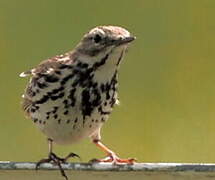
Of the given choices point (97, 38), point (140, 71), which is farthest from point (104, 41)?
point (140, 71)

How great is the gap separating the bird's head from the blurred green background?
4.63 feet

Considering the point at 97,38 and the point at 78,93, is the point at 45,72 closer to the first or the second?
the point at 78,93

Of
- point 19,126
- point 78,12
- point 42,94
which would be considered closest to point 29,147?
point 19,126

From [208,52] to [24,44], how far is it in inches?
35.5

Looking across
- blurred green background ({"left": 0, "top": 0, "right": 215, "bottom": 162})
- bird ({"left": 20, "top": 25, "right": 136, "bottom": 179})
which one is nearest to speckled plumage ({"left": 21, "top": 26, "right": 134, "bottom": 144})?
bird ({"left": 20, "top": 25, "right": 136, "bottom": 179})

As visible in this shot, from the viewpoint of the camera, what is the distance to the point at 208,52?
618cm

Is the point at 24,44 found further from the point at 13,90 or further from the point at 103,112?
the point at 103,112

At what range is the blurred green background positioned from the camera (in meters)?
5.43

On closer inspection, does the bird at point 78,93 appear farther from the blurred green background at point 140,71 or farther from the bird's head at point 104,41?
the blurred green background at point 140,71

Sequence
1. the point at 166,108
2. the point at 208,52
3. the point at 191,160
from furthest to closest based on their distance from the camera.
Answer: the point at 208,52 < the point at 166,108 < the point at 191,160

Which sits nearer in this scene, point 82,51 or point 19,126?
point 82,51

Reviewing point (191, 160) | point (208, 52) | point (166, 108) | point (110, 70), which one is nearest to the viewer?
point (110, 70)

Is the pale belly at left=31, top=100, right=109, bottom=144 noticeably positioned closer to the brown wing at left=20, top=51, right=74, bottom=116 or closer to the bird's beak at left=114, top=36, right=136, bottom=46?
the brown wing at left=20, top=51, right=74, bottom=116

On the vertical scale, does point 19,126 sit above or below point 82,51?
below
